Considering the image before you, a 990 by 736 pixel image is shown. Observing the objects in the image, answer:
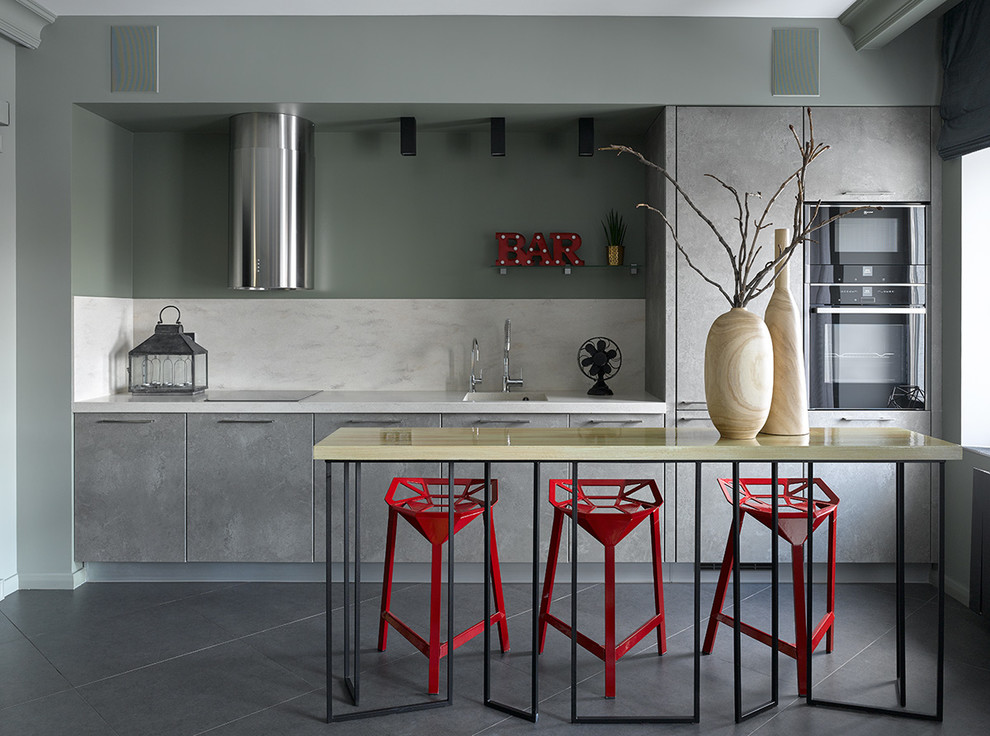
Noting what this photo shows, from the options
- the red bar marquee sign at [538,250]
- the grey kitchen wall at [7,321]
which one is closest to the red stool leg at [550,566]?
the red bar marquee sign at [538,250]

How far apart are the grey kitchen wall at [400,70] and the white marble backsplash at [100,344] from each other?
101 millimetres

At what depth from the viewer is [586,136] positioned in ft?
14.7

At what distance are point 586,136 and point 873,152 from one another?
4.79 ft

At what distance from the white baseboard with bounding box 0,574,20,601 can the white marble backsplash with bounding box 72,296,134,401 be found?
0.94 meters

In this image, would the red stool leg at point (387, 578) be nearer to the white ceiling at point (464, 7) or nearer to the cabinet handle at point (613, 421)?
the cabinet handle at point (613, 421)

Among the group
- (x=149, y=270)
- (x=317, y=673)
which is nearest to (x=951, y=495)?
(x=317, y=673)

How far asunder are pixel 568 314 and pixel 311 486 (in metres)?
1.80

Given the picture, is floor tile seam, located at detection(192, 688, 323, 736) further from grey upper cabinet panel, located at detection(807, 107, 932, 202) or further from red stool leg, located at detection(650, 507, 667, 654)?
grey upper cabinet panel, located at detection(807, 107, 932, 202)

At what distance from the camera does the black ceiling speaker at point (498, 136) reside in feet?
14.5

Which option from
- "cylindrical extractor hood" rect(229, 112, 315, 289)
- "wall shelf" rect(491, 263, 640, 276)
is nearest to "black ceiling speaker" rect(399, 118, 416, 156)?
"cylindrical extractor hood" rect(229, 112, 315, 289)

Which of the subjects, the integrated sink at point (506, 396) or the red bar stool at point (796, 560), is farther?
the integrated sink at point (506, 396)

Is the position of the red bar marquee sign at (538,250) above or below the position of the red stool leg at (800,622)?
above

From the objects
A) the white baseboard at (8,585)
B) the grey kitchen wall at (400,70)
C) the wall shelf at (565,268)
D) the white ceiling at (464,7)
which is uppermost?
the white ceiling at (464,7)

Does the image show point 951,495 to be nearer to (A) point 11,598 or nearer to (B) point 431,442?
A: (B) point 431,442
